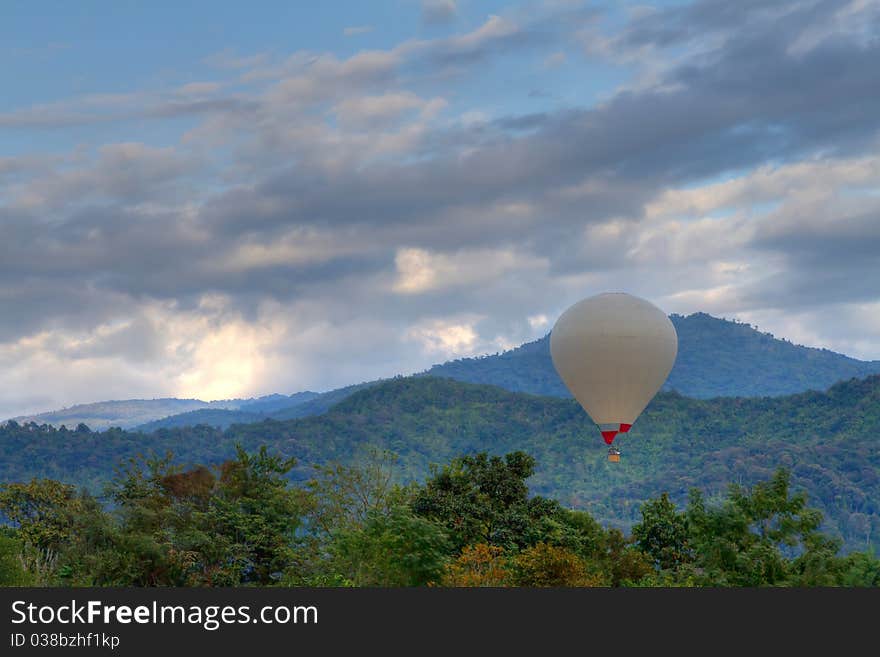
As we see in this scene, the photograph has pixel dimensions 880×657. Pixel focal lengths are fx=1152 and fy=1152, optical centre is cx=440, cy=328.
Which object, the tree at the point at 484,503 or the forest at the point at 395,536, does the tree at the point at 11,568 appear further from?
the tree at the point at 484,503

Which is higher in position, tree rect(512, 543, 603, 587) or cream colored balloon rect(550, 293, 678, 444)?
cream colored balloon rect(550, 293, 678, 444)

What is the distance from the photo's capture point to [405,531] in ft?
167

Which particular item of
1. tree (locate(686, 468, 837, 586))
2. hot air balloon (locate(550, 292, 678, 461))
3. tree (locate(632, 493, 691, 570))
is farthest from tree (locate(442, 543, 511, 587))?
tree (locate(632, 493, 691, 570))

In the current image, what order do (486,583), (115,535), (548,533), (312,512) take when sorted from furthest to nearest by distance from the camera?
(312,512) < (115,535) < (548,533) < (486,583)

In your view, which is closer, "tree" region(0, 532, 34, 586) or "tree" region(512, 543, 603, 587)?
"tree" region(512, 543, 603, 587)

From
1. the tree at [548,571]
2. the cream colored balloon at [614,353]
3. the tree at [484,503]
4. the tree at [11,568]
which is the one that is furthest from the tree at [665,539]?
the tree at [11,568]

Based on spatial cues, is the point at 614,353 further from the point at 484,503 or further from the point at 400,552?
the point at 400,552

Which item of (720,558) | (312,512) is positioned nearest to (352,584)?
(720,558)

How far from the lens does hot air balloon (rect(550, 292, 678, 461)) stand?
1802 inches

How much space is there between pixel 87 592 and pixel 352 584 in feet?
69.5

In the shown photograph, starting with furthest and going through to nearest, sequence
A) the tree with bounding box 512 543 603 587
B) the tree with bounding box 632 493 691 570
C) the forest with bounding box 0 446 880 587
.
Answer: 1. the tree with bounding box 632 493 691 570
2. the forest with bounding box 0 446 880 587
3. the tree with bounding box 512 543 603 587

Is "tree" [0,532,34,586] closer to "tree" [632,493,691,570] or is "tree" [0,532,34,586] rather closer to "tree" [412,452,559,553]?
"tree" [412,452,559,553]

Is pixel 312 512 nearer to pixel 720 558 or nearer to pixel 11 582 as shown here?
pixel 11 582

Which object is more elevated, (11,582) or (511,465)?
(511,465)
